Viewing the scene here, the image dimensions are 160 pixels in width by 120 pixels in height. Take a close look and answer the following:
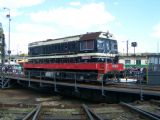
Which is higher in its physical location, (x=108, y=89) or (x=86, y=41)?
(x=86, y=41)

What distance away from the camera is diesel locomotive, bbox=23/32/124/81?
Answer: 24.4m

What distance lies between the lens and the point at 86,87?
20.9 meters

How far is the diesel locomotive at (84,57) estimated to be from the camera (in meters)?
24.4

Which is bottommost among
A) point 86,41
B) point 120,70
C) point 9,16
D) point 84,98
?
point 84,98

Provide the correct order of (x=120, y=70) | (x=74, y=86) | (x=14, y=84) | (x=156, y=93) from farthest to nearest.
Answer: (x=14, y=84) → (x=120, y=70) → (x=74, y=86) → (x=156, y=93)

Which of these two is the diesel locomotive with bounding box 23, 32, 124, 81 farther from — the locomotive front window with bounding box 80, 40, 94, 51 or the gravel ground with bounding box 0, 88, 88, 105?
the gravel ground with bounding box 0, 88, 88, 105

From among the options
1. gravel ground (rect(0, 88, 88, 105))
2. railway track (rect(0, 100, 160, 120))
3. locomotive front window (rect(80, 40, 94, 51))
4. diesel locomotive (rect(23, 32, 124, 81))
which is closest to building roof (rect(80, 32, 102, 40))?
diesel locomotive (rect(23, 32, 124, 81))

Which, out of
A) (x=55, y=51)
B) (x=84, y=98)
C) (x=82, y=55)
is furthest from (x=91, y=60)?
(x=55, y=51)

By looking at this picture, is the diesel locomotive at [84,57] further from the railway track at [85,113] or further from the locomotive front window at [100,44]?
the railway track at [85,113]

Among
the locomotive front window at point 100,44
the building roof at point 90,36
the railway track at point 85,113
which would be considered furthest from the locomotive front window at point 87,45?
the railway track at point 85,113

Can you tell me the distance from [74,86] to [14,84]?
16.5 meters

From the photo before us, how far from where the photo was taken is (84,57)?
2572 centimetres

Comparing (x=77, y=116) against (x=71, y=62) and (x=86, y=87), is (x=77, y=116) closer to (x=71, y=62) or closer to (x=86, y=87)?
(x=86, y=87)

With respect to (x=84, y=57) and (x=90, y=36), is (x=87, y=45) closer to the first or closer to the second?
(x=90, y=36)
